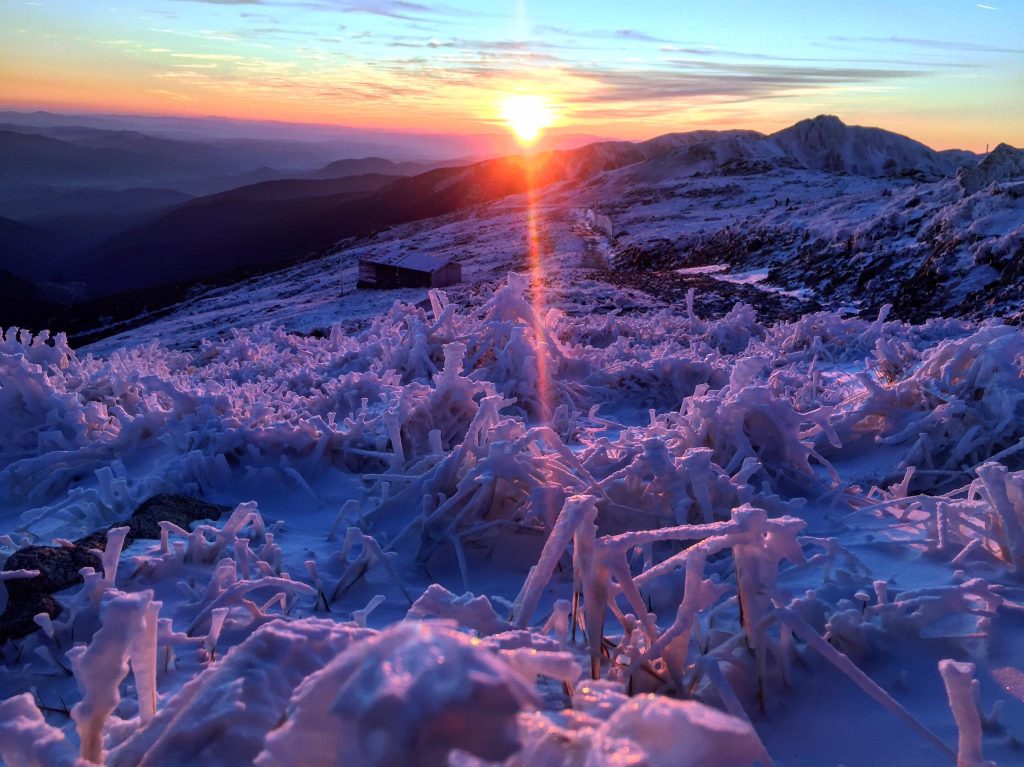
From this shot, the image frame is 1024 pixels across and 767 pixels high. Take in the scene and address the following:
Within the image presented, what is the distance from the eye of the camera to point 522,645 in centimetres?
120

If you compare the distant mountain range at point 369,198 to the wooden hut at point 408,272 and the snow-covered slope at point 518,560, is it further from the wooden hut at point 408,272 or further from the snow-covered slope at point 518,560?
the snow-covered slope at point 518,560

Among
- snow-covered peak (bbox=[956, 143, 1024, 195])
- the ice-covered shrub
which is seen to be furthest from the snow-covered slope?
snow-covered peak (bbox=[956, 143, 1024, 195])

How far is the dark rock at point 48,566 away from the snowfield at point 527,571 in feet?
0.10

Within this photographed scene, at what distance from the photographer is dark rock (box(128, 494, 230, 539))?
9.90 ft

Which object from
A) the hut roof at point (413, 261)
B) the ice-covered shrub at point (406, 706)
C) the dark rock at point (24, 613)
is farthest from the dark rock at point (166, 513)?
the hut roof at point (413, 261)

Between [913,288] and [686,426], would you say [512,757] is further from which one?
[913,288]

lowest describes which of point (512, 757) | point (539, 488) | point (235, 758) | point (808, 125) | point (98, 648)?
point (539, 488)

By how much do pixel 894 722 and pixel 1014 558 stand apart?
94cm

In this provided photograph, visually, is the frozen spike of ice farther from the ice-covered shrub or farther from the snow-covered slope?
the ice-covered shrub

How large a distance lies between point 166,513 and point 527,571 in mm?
1522

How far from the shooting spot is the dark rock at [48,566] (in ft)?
7.77

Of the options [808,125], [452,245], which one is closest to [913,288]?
[452,245]

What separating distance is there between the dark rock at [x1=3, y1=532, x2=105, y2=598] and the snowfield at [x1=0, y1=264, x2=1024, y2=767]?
0.10ft

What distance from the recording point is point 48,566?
96.7 inches
